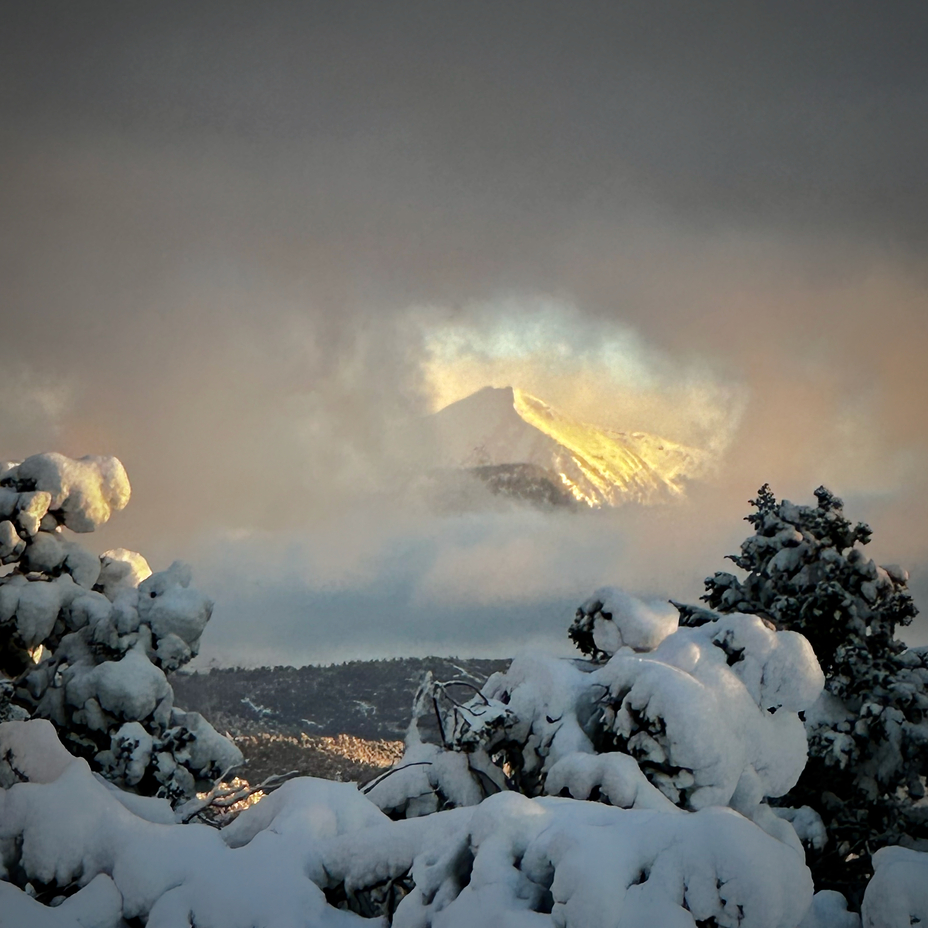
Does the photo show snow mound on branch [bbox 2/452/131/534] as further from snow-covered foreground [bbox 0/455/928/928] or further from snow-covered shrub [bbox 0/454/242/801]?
snow-covered foreground [bbox 0/455/928/928]

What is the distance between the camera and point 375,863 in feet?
17.6

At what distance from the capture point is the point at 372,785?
23.5 feet

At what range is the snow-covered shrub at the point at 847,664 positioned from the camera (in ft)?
33.6

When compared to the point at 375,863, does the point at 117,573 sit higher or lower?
higher

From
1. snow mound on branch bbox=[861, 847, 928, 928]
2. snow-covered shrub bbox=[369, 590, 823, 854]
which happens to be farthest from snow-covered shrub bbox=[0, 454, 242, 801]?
snow mound on branch bbox=[861, 847, 928, 928]

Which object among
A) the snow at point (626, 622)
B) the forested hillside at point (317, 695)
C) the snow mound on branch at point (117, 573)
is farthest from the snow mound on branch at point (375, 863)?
the forested hillside at point (317, 695)

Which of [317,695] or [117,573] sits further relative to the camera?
[317,695]

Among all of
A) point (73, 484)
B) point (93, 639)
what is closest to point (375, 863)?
point (93, 639)

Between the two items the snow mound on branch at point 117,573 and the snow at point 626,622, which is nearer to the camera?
the snow at point 626,622

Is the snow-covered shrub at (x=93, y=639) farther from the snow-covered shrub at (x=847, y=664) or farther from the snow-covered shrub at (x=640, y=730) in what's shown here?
the snow-covered shrub at (x=847, y=664)

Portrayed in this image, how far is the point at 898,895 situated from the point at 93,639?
300 inches

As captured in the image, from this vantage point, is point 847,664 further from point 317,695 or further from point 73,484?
point 317,695

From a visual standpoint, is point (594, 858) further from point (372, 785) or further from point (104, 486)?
point (104, 486)

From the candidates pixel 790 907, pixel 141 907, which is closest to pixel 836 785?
pixel 790 907
